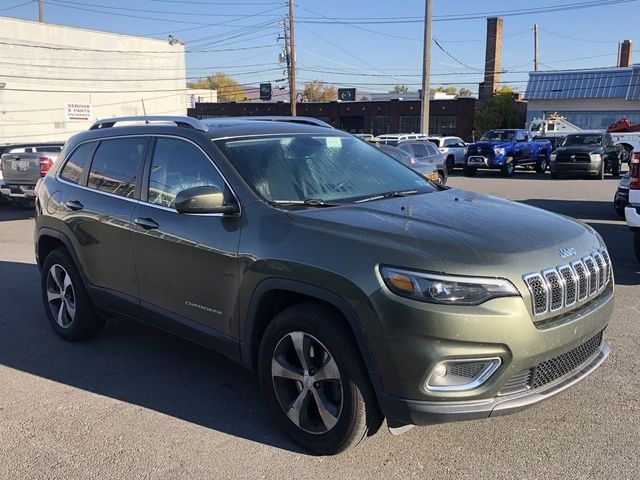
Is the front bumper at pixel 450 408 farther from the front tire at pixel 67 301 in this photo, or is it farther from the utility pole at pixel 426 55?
the utility pole at pixel 426 55

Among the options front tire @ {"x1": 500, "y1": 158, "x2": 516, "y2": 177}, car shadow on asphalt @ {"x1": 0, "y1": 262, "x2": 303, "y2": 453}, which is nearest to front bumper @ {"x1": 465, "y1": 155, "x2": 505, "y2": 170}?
front tire @ {"x1": 500, "y1": 158, "x2": 516, "y2": 177}

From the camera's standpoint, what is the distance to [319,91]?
109312 mm

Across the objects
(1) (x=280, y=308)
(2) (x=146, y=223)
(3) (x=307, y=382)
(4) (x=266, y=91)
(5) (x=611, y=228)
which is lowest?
(5) (x=611, y=228)

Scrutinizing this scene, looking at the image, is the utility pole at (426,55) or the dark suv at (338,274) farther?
the utility pole at (426,55)

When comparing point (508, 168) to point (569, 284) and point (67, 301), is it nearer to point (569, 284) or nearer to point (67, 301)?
point (67, 301)

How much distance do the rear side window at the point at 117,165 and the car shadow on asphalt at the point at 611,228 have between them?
5.51 meters

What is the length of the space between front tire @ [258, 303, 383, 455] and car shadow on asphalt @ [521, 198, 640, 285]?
5036 mm

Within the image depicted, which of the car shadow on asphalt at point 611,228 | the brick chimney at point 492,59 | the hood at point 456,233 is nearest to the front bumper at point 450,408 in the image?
the hood at point 456,233

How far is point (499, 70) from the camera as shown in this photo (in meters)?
51.8

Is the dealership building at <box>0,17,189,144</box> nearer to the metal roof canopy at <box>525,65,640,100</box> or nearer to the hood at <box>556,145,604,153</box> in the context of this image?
the hood at <box>556,145,604,153</box>

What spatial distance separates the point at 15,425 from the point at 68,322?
1558 mm

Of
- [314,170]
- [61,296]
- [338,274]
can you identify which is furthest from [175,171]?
[61,296]

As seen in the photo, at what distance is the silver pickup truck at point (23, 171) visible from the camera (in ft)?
44.1

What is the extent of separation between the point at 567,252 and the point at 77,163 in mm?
3991
